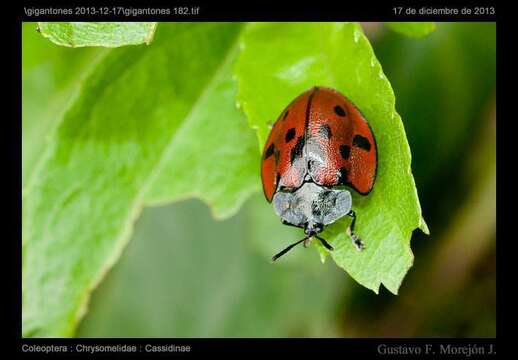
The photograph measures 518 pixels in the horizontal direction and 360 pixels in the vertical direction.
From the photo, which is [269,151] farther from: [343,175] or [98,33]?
[98,33]

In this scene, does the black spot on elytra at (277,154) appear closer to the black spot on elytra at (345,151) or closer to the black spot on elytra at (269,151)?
the black spot on elytra at (269,151)

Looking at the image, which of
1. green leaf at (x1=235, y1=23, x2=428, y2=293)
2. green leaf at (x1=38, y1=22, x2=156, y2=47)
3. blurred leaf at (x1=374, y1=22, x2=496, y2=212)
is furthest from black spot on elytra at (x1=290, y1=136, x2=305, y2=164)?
blurred leaf at (x1=374, y1=22, x2=496, y2=212)

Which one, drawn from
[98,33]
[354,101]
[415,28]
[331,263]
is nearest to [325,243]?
[354,101]

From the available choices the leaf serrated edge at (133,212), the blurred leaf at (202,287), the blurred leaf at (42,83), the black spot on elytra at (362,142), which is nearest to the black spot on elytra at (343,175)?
the black spot on elytra at (362,142)

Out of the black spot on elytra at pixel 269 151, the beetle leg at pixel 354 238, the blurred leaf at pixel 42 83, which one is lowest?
the beetle leg at pixel 354 238
